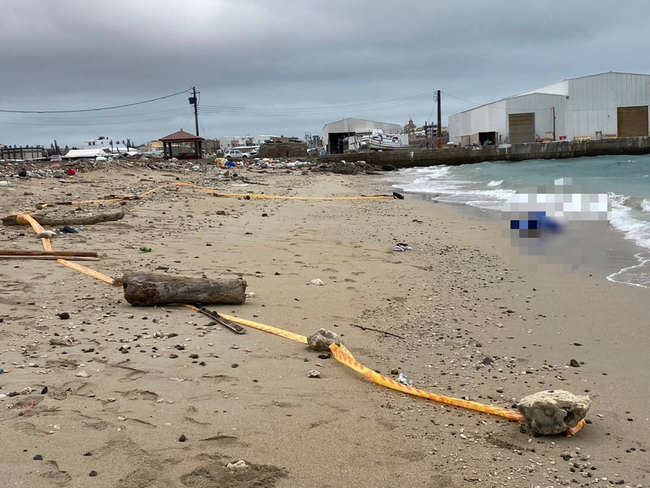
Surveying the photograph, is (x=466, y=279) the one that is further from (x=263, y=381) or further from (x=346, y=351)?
(x=263, y=381)

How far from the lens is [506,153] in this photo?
2124 inches

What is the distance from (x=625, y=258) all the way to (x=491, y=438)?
6.81 m

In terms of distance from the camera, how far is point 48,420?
10.3 feet

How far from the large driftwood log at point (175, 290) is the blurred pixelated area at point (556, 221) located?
2930 millimetres

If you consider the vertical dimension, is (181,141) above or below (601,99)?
below

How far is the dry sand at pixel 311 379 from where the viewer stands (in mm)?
2936

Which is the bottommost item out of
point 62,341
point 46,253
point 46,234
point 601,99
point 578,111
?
point 62,341

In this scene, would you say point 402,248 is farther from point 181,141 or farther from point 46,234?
point 181,141

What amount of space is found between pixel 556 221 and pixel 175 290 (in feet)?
12.4

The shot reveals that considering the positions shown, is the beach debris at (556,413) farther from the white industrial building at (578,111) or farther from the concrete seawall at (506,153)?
the white industrial building at (578,111)

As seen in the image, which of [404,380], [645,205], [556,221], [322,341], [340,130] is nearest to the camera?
[404,380]

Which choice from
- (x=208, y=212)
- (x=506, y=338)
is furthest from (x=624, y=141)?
(x=506, y=338)

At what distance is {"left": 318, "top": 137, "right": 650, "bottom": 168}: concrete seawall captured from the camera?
5200 centimetres

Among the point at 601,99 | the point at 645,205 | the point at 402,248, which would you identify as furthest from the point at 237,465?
the point at 601,99
